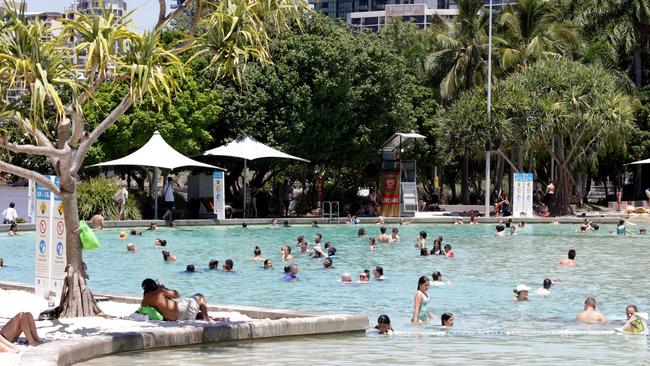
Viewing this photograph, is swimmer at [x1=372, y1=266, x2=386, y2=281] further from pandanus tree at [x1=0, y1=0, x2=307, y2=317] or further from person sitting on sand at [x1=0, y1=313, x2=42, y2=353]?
person sitting on sand at [x1=0, y1=313, x2=42, y2=353]

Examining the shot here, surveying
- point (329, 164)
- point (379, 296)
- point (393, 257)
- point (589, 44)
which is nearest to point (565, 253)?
point (393, 257)

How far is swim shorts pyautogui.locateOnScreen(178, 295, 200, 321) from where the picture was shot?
50.9ft

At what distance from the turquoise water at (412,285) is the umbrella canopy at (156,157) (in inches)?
119

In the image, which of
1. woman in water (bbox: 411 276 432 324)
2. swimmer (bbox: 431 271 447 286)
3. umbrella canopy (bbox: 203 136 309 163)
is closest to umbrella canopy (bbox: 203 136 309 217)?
umbrella canopy (bbox: 203 136 309 163)

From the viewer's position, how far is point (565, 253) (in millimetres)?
32375

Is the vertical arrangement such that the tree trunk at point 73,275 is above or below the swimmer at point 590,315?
above

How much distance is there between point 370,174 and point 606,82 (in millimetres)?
13380

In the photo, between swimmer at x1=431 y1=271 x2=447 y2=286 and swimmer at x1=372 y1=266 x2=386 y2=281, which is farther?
swimmer at x1=372 y1=266 x2=386 y2=281

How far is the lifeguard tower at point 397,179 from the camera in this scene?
46.3 meters

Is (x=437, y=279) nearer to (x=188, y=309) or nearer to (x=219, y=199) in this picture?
(x=188, y=309)

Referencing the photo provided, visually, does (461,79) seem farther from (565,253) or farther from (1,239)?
(1,239)

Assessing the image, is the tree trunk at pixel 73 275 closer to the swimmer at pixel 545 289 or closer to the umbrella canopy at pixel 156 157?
the swimmer at pixel 545 289

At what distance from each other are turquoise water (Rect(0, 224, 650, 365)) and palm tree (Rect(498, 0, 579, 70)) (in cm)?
1512

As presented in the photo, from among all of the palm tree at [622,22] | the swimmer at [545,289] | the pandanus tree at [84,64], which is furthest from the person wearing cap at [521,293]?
the palm tree at [622,22]
